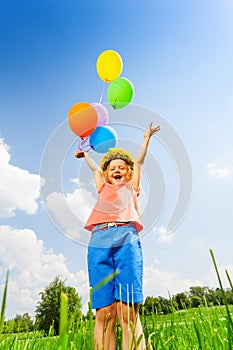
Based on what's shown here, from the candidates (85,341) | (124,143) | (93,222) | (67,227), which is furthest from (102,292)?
(124,143)

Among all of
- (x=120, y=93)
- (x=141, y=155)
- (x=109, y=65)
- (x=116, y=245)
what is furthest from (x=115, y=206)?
(x=109, y=65)

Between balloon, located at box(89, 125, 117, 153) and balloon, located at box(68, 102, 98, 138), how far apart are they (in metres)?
0.06

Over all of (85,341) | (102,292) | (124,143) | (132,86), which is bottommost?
(85,341)

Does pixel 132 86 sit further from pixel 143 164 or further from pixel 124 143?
pixel 143 164

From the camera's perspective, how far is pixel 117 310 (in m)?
1.81

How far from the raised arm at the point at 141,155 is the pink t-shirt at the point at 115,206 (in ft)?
0.16

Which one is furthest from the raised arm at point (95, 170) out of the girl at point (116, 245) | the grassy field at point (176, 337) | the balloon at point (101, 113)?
the grassy field at point (176, 337)

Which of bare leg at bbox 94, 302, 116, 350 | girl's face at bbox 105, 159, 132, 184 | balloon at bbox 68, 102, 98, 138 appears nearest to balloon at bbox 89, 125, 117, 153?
balloon at bbox 68, 102, 98, 138

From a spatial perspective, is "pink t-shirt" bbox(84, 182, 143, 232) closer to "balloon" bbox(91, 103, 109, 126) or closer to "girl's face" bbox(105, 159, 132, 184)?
"girl's face" bbox(105, 159, 132, 184)

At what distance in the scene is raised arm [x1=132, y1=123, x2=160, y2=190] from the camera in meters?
2.28

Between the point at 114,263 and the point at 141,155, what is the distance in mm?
771

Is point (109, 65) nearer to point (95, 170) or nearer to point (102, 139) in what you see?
point (102, 139)

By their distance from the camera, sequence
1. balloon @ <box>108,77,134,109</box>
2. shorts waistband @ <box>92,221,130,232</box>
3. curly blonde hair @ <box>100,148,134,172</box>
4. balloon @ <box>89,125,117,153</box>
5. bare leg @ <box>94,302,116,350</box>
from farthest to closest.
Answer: balloon @ <box>108,77,134,109</box>
balloon @ <box>89,125,117,153</box>
curly blonde hair @ <box>100,148,134,172</box>
shorts waistband @ <box>92,221,130,232</box>
bare leg @ <box>94,302,116,350</box>

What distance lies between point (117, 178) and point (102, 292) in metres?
0.77
